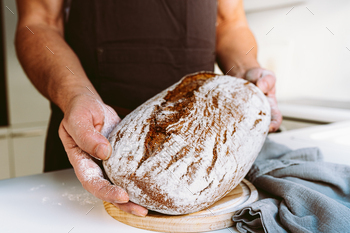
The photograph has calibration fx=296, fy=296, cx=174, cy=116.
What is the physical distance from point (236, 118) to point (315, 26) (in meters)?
2.10

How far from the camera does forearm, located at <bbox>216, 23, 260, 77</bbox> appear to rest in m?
1.07

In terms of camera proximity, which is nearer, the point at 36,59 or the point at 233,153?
the point at 233,153

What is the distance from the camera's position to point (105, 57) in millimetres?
1028

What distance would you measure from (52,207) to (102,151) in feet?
0.72

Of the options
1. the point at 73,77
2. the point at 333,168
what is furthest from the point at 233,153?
the point at 73,77

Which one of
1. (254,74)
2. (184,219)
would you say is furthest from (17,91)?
(184,219)

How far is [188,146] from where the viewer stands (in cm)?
61

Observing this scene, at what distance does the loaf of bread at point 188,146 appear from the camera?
1.90 ft

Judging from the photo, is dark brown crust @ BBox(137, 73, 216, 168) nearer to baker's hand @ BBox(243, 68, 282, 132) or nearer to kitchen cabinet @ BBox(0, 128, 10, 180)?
baker's hand @ BBox(243, 68, 282, 132)

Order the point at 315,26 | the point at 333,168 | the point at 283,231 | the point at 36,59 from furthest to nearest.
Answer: the point at 315,26 < the point at 36,59 < the point at 333,168 < the point at 283,231

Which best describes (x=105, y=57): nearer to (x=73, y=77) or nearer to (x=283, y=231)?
(x=73, y=77)

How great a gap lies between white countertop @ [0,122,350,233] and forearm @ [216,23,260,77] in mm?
643

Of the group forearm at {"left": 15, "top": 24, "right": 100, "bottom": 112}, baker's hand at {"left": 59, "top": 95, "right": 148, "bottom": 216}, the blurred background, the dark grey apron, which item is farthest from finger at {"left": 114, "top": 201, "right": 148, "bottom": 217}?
the blurred background

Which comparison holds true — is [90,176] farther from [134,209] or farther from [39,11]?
[39,11]
